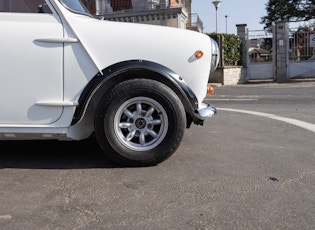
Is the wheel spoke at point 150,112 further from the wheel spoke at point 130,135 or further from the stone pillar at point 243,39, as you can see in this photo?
the stone pillar at point 243,39

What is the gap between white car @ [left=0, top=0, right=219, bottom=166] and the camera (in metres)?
3.85

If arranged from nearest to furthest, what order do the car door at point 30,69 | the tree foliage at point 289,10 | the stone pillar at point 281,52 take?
the car door at point 30,69
the stone pillar at point 281,52
the tree foliage at point 289,10

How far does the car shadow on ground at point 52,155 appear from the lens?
4.16 metres

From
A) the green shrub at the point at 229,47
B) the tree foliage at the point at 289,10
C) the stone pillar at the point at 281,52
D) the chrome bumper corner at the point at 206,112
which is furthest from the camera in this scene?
the tree foliage at the point at 289,10

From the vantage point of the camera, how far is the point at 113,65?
3916 millimetres

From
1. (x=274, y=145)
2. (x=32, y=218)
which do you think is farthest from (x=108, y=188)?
(x=274, y=145)

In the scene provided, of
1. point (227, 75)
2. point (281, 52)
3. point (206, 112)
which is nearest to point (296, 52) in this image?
point (281, 52)

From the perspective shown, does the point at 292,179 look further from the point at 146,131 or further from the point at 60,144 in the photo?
the point at 60,144

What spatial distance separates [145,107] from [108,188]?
93 cm

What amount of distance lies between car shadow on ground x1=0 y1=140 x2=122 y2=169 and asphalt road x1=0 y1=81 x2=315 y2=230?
0.01 m

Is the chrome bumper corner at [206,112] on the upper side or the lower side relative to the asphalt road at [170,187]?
upper

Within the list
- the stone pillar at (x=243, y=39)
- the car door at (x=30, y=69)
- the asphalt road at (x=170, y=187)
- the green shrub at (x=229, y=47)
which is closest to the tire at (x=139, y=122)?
the asphalt road at (x=170, y=187)

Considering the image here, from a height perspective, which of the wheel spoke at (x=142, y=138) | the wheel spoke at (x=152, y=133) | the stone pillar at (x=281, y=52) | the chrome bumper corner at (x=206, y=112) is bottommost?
the wheel spoke at (x=142, y=138)

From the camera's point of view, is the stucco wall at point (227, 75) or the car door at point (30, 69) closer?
the car door at point (30, 69)
